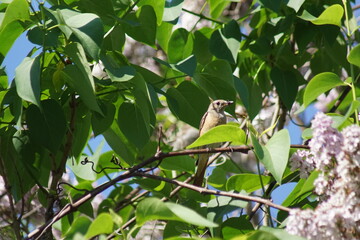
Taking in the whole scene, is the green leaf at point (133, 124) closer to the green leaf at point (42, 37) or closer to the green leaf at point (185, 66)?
the green leaf at point (185, 66)

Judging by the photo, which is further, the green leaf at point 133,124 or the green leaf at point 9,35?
the green leaf at point 133,124

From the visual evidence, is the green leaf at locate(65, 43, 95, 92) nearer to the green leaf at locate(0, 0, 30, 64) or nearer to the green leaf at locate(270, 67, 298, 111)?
the green leaf at locate(0, 0, 30, 64)

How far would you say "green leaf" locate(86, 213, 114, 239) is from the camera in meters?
1.50

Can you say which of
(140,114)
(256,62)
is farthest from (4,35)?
(256,62)

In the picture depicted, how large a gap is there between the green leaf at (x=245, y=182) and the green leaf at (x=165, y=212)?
783 millimetres

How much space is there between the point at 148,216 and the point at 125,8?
122 centimetres

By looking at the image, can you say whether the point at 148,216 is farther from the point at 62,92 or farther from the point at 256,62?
the point at 256,62

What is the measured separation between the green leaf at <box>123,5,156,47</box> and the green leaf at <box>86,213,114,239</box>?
1.23m

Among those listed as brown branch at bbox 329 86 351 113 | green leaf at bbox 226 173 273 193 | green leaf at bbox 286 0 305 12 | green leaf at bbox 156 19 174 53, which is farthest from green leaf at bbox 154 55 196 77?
brown branch at bbox 329 86 351 113

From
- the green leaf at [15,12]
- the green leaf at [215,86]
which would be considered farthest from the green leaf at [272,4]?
the green leaf at [15,12]

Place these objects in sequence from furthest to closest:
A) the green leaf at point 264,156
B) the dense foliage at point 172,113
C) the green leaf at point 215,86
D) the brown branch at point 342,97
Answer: the brown branch at point 342,97 < the green leaf at point 215,86 < the green leaf at point 264,156 < the dense foliage at point 172,113

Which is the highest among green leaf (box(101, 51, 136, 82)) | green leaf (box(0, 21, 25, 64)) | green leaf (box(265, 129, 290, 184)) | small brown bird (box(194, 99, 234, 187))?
green leaf (box(0, 21, 25, 64))

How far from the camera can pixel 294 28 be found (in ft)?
10.5

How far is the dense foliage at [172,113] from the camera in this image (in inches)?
64.7
